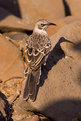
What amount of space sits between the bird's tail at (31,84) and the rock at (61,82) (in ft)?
0.45

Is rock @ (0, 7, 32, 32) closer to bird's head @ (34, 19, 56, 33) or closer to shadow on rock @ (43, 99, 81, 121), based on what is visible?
bird's head @ (34, 19, 56, 33)

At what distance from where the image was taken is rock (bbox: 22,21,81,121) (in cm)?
637

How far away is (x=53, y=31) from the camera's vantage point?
994 centimetres

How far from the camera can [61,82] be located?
23.0 ft

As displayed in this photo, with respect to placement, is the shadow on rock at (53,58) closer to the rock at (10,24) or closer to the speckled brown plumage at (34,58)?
the speckled brown plumage at (34,58)

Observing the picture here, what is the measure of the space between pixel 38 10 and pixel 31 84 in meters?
5.30

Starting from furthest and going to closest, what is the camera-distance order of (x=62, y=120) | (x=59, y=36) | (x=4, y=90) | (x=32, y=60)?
(x=59, y=36) < (x=4, y=90) < (x=32, y=60) < (x=62, y=120)

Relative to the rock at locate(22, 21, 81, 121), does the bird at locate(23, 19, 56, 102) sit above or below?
above

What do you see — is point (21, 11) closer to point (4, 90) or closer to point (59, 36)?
point (59, 36)

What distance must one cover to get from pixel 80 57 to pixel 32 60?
1.85 metres

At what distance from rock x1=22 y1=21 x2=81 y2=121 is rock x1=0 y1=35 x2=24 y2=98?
1.03 metres

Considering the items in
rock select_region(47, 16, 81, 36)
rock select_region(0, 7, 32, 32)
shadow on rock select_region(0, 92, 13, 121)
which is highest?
rock select_region(0, 7, 32, 32)

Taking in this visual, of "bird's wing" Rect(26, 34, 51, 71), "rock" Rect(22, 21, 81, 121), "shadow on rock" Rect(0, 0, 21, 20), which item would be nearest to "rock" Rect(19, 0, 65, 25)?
"shadow on rock" Rect(0, 0, 21, 20)

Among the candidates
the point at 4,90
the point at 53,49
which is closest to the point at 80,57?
the point at 53,49
